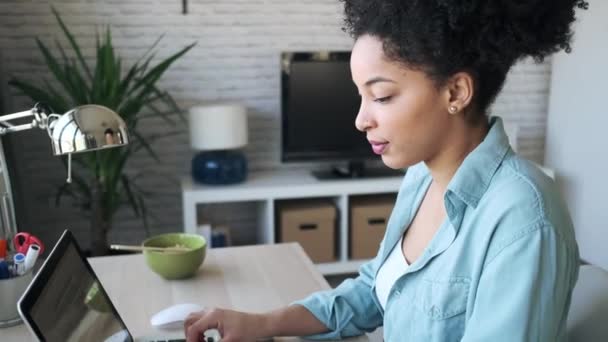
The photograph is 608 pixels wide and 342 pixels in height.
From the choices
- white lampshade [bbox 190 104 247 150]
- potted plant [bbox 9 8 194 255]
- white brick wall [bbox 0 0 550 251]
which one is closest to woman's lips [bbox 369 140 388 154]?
potted plant [bbox 9 8 194 255]

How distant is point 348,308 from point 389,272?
0.11 metres

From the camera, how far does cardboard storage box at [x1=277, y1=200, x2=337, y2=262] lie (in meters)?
2.97

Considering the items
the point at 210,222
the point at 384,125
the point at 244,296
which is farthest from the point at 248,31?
the point at 384,125

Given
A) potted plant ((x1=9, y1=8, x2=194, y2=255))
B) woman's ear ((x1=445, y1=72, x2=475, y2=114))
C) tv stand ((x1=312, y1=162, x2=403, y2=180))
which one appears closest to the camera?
woman's ear ((x1=445, y1=72, x2=475, y2=114))

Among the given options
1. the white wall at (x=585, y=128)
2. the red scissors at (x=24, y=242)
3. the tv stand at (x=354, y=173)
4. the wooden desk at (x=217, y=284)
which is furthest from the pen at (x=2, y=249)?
the white wall at (x=585, y=128)

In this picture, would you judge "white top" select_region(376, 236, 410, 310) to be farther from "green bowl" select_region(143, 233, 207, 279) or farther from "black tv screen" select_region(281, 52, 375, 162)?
"black tv screen" select_region(281, 52, 375, 162)

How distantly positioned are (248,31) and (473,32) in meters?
2.31

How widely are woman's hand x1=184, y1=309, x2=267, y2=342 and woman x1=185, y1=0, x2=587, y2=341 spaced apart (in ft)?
0.77

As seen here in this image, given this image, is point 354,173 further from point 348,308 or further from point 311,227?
point 348,308

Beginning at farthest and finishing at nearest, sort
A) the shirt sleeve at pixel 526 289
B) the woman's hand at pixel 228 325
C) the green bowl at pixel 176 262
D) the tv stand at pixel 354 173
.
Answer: the tv stand at pixel 354 173, the green bowl at pixel 176 262, the woman's hand at pixel 228 325, the shirt sleeve at pixel 526 289

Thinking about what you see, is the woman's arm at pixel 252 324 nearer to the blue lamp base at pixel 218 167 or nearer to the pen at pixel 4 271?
the pen at pixel 4 271

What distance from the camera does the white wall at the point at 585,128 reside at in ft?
10.3

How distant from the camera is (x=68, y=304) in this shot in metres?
0.96

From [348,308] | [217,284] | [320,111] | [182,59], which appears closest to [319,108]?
[320,111]
